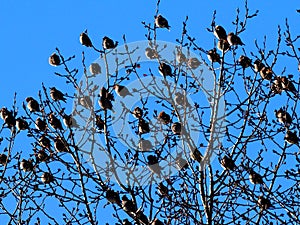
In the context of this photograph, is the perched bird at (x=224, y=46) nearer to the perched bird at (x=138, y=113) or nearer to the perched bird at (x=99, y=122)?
the perched bird at (x=138, y=113)

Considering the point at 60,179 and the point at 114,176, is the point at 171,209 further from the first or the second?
the point at 60,179

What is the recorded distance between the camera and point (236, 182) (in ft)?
26.8

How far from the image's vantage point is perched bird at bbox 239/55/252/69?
8.52 metres

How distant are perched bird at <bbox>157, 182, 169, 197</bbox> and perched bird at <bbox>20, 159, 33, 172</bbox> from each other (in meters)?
1.49

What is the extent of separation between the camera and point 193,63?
28.4 ft

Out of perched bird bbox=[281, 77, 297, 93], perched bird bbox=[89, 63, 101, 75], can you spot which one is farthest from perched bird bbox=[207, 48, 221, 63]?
perched bird bbox=[89, 63, 101, 75]

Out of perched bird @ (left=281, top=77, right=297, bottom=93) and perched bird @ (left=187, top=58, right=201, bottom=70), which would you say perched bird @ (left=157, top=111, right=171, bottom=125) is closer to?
perched bird @ (left=187, top=58, right=201, bottom=70)

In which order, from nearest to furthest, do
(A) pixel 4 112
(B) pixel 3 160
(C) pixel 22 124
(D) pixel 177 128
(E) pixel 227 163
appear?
(E) pixel 227 163
(D) pixel 177 128
(C) pixel 22 124
(A) pixel 4 112
(B) pixel 3 160

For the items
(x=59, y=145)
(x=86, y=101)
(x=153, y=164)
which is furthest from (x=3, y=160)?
(x=153, y=164)

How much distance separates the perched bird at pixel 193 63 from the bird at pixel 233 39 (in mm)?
497

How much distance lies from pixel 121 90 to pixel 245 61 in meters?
1.45

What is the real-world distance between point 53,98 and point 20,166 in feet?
3.03

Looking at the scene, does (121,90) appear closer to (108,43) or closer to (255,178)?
(108,43)

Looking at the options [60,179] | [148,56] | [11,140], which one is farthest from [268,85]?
[11,140]
